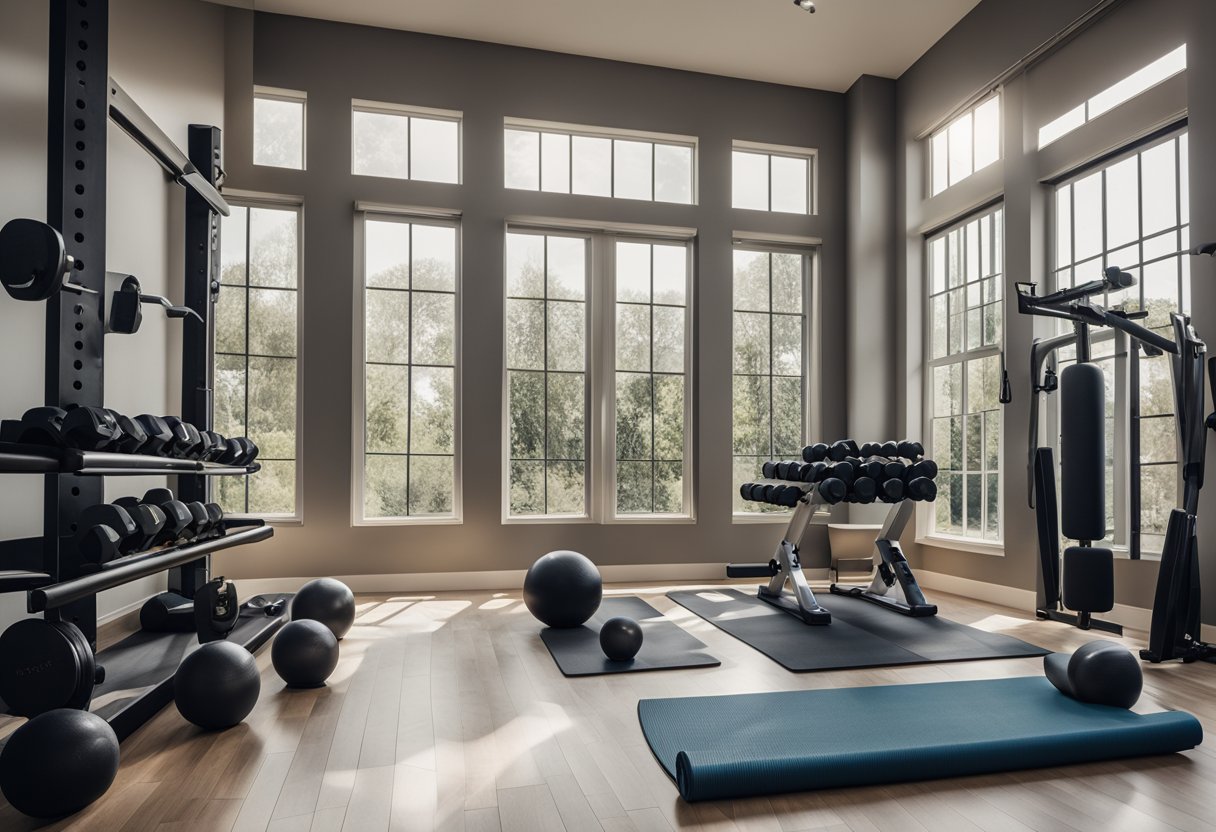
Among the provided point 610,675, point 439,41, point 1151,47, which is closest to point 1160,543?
point 1151,47

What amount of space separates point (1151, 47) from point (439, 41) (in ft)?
15.0

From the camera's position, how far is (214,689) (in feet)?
8.95

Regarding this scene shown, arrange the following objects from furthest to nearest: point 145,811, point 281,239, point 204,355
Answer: point 281,239, point 204,355, point 145,811

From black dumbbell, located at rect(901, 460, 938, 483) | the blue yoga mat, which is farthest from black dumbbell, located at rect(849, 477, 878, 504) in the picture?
the blue yoga mat

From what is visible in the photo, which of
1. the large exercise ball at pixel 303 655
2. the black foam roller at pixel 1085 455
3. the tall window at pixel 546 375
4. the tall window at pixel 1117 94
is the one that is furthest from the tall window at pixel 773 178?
the large exercise ball at pixel 303 655

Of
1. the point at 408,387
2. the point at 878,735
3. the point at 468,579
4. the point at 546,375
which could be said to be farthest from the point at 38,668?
the point at 546,375

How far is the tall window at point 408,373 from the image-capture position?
5.83 m

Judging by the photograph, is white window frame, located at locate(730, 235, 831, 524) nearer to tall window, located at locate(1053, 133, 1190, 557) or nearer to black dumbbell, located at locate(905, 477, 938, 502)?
black dumbbell, located at locate(905, 477, 938, 502)

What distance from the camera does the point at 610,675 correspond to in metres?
3.50

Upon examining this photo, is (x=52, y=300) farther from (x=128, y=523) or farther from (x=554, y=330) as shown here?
A: (x=554, y=330)

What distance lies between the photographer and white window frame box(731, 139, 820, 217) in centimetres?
664

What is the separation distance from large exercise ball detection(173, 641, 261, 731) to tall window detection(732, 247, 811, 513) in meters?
4.30

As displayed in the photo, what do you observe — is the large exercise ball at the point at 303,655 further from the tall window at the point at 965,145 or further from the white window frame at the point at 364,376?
the tall window at the point at 965,145

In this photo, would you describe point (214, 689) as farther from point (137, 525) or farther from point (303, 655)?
point (137, 525)
